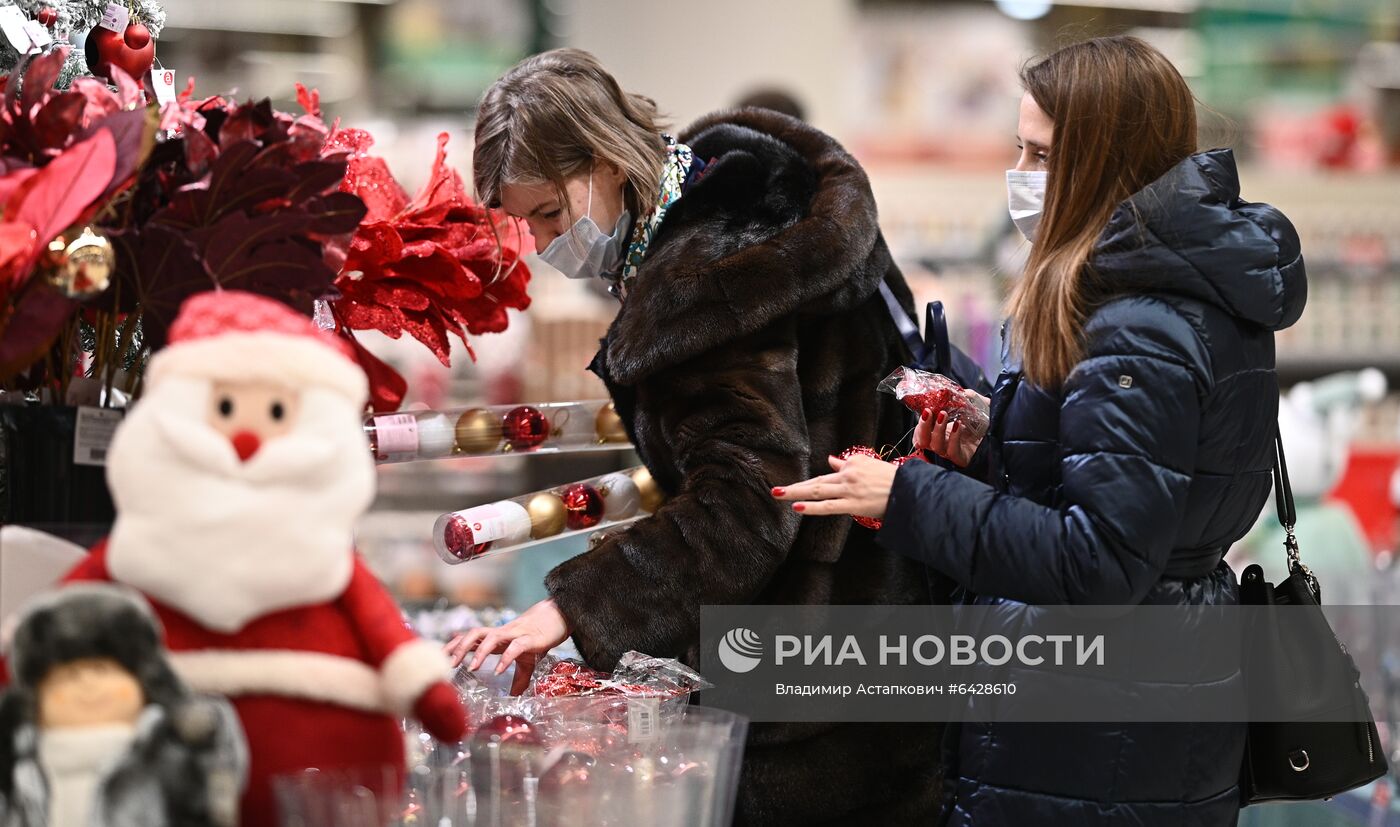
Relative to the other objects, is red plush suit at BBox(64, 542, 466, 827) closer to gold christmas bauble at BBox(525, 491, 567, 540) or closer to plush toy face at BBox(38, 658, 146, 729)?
plush toy face at BBox(38, 658, 146, 729)

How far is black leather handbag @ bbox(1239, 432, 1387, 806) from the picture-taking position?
134 centimetres

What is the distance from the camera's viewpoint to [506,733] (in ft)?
3.53

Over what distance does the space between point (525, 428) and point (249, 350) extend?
877mm

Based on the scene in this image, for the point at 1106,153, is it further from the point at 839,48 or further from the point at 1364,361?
the point at 1364,361

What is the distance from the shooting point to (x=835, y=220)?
1543 millimetres

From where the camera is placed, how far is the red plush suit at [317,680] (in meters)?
0.89

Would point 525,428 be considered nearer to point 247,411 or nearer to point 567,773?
point 567,773

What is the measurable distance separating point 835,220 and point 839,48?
3958 millimetres

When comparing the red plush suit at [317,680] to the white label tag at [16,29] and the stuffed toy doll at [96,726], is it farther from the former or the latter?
the white label tag at [16,29]

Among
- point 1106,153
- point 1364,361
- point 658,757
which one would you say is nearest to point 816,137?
point 1106,153

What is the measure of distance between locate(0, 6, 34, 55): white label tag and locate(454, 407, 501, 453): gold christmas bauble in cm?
62

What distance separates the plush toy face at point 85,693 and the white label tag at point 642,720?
0.48 meters

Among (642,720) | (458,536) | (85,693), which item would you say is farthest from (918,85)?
(85,693)

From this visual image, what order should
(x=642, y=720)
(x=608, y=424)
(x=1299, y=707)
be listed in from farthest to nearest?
(x=608, y=424), (x=1299, y=707), (x=642, y=720)
